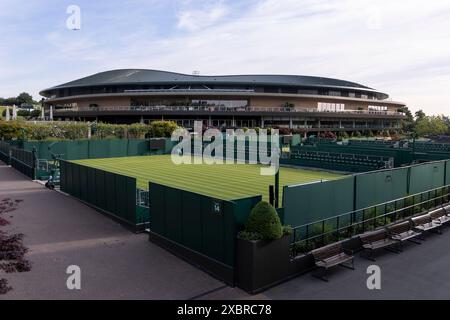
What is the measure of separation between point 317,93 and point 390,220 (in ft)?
298

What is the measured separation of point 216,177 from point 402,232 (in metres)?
16.2

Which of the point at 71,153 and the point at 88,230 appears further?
the point at 71,153

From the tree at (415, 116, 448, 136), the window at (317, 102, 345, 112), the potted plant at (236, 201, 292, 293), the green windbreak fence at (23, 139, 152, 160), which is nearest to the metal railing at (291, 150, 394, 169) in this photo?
the green windbreak fence at (23, 139, 152, 160)

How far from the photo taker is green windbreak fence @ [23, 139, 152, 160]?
36.3 meters

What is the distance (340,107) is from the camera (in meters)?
104

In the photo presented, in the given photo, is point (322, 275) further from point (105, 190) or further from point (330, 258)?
point (105, 190)

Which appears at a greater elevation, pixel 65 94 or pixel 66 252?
pixel 65 94

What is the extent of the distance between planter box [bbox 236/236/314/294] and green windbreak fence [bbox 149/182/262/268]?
14.0 inches

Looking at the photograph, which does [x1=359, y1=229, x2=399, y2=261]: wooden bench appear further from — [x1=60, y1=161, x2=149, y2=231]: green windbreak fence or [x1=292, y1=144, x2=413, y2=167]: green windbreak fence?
[x1=292, y1=144, x2=413, y2=167]: green windbreak fence
